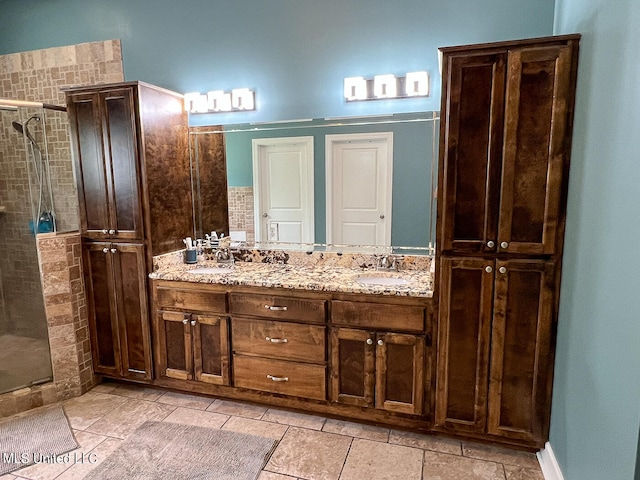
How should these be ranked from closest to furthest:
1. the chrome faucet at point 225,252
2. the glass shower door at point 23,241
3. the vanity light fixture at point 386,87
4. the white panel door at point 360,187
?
the vanity light fixture at point 386,87, the white panel door at point 360,187, the glass shower door at point 23,241, the chrome faucet at point 225,252

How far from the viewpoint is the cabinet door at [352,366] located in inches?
83.9

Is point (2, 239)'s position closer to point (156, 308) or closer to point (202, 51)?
point (156, 308)

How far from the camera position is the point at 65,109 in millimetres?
2688

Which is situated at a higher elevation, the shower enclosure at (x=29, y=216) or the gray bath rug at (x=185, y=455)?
the shower enclosure at (x=29, y=216)

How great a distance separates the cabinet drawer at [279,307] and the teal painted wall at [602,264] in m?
1.22

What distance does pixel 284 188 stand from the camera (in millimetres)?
2670

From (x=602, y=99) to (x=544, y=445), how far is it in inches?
65.0

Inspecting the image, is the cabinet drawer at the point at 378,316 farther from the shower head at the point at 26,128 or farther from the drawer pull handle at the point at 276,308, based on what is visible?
the shower head at the point at 26,128

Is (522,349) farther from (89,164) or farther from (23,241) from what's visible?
(23,241)

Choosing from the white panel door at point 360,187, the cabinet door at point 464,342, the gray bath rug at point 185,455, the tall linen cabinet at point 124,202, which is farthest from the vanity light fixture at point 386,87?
the gray bath rug at point 185,455

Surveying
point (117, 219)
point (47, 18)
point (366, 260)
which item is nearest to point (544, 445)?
point (366, 260)

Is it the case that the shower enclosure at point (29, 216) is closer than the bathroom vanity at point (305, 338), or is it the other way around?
the bathroom vanity at point (305, 338)

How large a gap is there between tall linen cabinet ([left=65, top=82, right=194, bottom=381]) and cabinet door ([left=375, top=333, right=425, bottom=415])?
157 centimetres

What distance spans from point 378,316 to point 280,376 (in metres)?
0.73
